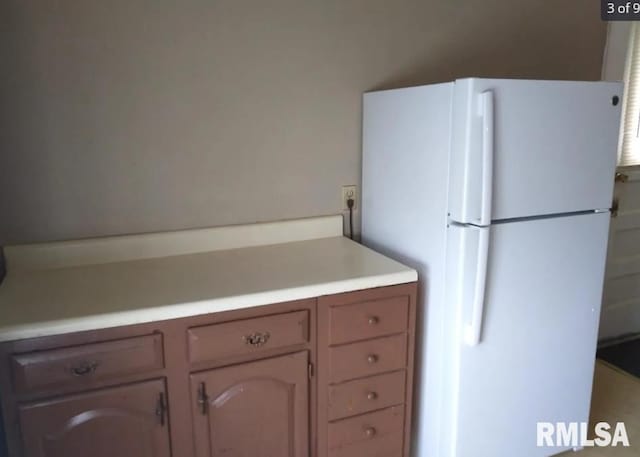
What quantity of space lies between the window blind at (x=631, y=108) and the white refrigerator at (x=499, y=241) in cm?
132

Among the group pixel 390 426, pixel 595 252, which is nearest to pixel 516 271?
pixel 595 252

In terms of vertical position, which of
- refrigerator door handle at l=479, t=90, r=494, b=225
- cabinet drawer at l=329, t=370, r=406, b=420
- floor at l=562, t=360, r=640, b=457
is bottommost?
floor at l=562, t=360, r=640, b=457

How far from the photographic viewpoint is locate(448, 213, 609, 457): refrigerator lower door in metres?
1.72

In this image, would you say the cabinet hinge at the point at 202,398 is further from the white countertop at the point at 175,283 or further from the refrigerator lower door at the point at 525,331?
the refrigerator lower door at the point at 525,331

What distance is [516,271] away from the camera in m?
1.76

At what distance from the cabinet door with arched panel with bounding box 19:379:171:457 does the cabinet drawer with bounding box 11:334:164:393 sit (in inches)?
2.0

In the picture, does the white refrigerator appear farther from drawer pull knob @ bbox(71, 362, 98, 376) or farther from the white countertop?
drawer pull knob @ bbox(71, 362, 98, 376)

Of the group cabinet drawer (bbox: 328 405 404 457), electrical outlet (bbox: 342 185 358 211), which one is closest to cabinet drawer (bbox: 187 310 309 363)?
cabinet drawer (bbox: 328 405 404 457)

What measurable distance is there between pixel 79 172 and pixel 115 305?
609 mm

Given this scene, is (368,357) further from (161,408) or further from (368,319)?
(161,408)

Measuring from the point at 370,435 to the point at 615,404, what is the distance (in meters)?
1.43

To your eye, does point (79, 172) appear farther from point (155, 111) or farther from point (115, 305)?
point (115, 305)

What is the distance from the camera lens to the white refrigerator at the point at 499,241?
1621mm

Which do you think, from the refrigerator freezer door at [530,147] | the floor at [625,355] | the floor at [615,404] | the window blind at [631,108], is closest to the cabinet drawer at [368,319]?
the refrigerator freezer door at [530,147]
